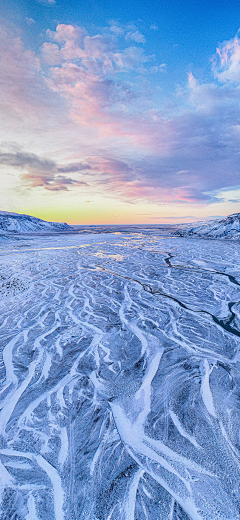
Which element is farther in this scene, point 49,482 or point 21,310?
point 21,310

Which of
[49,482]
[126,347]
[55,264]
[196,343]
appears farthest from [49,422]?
[55,264]

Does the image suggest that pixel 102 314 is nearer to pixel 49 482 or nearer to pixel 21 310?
pixel 21 310

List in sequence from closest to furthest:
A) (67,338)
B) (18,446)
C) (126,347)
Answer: (18,446) < (126,347) < (67,338)

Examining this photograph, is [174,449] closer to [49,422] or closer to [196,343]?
[49,422]

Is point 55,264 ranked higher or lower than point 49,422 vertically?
higher

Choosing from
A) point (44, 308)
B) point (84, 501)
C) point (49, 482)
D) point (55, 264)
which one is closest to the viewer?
point (84, 501)

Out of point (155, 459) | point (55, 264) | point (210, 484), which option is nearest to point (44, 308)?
point (155, 459)
